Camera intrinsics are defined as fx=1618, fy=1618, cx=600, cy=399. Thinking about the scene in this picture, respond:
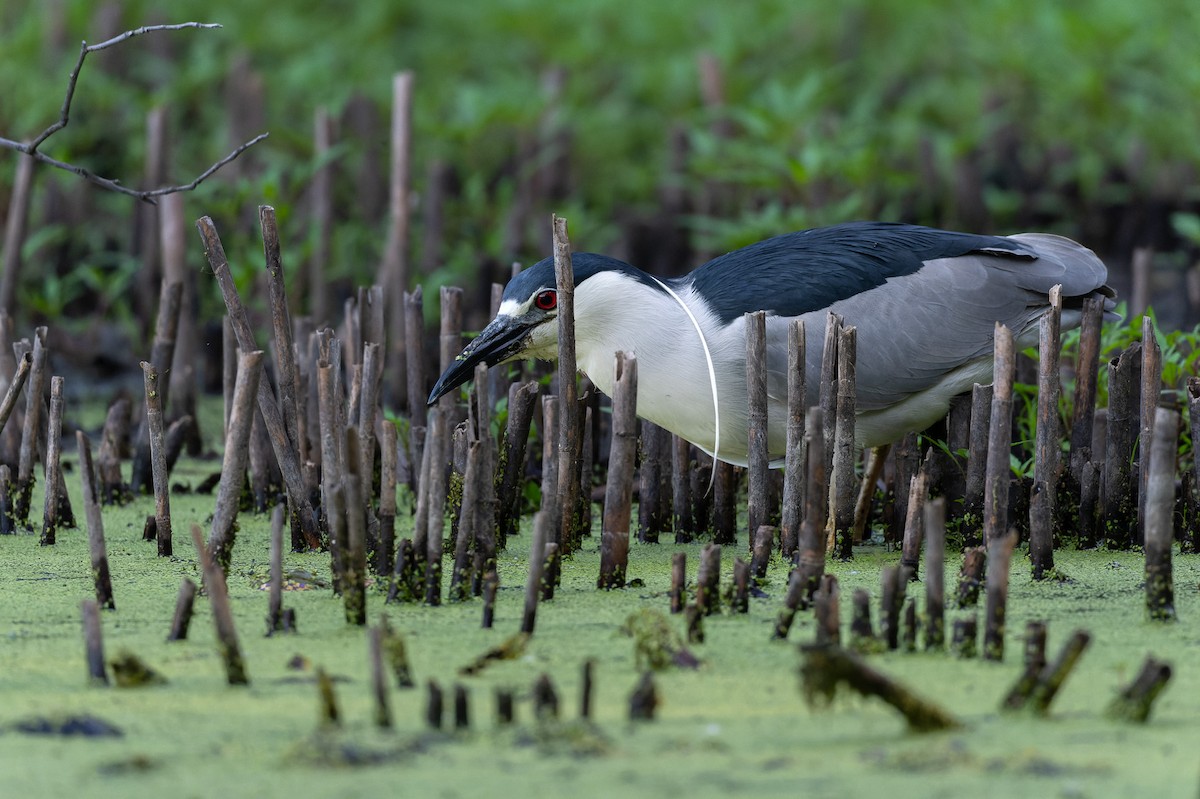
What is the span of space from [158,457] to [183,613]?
80 cm

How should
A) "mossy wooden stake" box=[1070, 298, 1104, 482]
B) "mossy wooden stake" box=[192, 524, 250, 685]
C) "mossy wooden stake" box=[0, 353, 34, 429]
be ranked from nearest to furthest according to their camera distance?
"mossy wooden stake" box=[192, 524, 250, 685]
"mossy wooden stake" box=[0, 353, 34, 429]
"mossy wooden stake" box=[1070, 298, 1104, 482]

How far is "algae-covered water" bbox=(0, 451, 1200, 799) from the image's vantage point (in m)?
2.09

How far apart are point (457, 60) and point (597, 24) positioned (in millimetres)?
943

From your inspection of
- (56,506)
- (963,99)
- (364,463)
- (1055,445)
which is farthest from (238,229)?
(963,99)

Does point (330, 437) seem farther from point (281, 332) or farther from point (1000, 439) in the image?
point (1000, 439)

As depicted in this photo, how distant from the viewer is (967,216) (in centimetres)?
725

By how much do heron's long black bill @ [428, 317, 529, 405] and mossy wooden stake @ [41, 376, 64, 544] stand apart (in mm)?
852

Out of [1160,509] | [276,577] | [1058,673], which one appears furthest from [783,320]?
[1058,673]

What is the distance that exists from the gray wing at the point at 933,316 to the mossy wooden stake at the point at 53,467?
64.5 inches

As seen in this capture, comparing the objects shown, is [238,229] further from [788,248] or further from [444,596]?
[444,596]

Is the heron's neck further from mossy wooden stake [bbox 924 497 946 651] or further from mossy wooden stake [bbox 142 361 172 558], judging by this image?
mossy wooden stake [bbox 924 497 946 651]

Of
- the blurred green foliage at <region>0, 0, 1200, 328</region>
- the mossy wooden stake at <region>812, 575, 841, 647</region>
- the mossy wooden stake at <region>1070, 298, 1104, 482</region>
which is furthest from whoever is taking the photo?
the blurred green foliage at <region>0, 0, 1200, 328</region>

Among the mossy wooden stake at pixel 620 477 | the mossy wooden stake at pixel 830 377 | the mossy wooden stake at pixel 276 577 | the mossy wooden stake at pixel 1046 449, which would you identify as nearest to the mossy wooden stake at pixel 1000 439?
the mossy wooden stake at pixel 1046 449

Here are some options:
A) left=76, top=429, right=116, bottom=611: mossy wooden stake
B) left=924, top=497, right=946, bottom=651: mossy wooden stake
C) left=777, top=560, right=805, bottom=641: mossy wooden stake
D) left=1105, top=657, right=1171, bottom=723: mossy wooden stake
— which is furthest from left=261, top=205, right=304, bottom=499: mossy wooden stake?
left=1105, top=657, right=1171, bottom=723: mossy wooden stake
